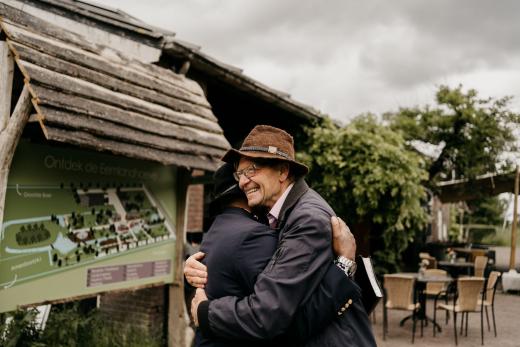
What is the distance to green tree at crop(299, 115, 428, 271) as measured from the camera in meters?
10.1

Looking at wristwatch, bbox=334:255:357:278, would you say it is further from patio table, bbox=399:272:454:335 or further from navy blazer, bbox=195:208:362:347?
patio table, bbox=399:272:454:335

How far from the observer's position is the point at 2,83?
387 cm

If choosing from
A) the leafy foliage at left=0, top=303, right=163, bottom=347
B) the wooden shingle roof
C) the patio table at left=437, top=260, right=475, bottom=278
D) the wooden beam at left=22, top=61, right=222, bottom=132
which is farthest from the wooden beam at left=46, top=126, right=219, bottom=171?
the patio table at left=437, top=260, right=475, bottom=278

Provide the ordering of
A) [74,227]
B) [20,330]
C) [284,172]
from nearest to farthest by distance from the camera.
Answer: [284,172], [20,330], [74,227]

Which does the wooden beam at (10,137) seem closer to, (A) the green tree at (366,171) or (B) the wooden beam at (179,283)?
(B) the wooden beam at (179,283)

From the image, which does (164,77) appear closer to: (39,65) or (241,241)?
(39,65)

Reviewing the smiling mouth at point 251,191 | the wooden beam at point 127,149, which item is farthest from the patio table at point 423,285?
the smiling mouth at point 251,191

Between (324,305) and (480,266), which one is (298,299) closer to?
(324,305)

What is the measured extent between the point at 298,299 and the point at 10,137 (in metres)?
2.63

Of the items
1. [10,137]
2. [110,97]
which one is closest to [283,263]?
[10,137]

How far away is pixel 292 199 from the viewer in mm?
2359

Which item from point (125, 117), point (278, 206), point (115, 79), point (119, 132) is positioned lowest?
point (278, 206)

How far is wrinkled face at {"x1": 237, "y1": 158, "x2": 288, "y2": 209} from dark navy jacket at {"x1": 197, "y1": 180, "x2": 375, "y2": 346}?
160mm

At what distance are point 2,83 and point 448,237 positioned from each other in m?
27.7
